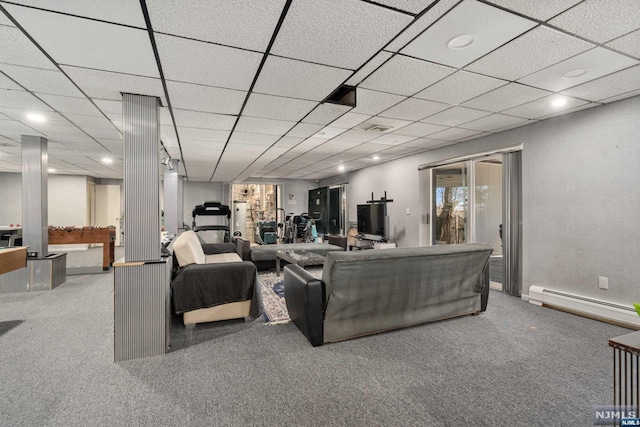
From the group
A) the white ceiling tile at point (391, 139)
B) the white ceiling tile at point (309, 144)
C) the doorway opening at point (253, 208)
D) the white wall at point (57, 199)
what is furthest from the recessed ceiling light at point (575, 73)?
the white wall at point (57, 199)

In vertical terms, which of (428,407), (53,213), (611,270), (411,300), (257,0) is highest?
(257,0)

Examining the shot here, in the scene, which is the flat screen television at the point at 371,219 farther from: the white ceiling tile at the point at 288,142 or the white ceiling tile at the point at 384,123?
the white ceiling tile at the point at 384,123

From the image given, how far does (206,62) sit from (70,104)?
2026 millimetres

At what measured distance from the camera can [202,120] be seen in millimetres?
3869

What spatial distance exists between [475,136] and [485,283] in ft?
8.49

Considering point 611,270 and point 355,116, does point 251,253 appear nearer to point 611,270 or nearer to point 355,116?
point 355,116

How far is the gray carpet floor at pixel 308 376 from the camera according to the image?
1861 millimetres

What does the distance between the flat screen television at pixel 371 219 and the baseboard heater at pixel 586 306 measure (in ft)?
10.7

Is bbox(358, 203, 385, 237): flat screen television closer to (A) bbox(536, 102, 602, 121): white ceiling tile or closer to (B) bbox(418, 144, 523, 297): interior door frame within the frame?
(B) bbox(418, 144, 523, 297): interior door frame

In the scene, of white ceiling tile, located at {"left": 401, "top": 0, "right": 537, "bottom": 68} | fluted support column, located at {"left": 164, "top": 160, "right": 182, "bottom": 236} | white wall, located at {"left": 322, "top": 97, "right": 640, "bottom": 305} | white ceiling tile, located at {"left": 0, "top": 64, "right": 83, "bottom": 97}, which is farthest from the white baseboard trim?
white wall, located at {"left": 322, "top": 97, "right": 640, "bottom": 305}

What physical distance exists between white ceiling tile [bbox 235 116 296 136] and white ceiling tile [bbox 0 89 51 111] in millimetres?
2115

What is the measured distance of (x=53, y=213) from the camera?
30.3 ft

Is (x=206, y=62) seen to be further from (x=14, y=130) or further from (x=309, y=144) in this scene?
(x=14, y=130)

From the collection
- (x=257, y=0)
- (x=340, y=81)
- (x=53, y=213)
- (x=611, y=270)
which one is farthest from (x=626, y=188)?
(x=53, y=213)
